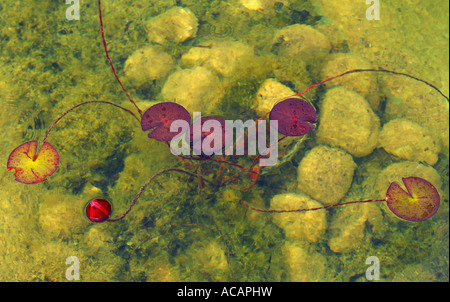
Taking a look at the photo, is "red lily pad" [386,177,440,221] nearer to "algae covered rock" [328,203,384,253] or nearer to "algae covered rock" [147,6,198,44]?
"algae covered rock" [328,203,384,253]

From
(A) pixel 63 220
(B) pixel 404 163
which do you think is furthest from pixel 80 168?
(B) pixel 404 163

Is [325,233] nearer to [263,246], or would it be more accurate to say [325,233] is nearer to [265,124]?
[263,246]

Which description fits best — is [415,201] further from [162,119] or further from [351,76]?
[162,119]

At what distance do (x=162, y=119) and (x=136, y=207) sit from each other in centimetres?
107

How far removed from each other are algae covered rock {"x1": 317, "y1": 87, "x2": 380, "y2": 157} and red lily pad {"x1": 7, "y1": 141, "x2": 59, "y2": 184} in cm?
295

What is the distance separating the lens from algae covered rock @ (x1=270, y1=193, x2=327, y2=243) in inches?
135

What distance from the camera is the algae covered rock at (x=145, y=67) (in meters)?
3.85

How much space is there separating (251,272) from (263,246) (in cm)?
31

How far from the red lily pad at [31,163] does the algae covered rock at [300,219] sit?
7.88 ft

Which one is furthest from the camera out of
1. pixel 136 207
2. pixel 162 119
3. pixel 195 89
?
pixel 195 89

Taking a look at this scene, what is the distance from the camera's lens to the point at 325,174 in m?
3.51
